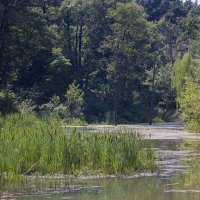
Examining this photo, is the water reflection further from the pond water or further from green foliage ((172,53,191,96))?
green foliage ((172,53,191,96))

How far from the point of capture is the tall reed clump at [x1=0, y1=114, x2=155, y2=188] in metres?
13.2

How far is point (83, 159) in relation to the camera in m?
14.0

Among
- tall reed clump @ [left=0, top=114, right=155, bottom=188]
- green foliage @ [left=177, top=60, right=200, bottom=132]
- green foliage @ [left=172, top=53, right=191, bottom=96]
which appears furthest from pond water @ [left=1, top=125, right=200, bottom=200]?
green foliage @ [left=172, top=53, right=191, bottom=96]

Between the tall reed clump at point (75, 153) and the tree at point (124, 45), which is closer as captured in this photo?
the tall reed clump at point (75, 153)

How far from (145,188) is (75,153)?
2.17 meters

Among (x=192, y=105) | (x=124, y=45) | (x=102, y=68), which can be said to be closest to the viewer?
(x=192, y=105)

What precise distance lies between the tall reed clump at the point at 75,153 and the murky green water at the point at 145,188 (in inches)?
23.0

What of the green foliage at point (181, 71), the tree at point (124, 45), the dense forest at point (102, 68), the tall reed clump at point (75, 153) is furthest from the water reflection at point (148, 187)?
the tree at point (124, 45)

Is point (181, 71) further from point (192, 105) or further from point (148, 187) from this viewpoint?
point (148, 187)

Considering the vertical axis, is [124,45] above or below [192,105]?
above

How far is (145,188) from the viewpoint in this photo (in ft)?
40.5

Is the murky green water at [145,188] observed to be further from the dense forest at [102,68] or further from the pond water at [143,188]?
the dense forest at [102,68]

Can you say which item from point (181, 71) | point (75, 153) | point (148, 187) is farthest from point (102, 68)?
point (148, 187)

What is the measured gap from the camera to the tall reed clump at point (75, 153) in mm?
13234
